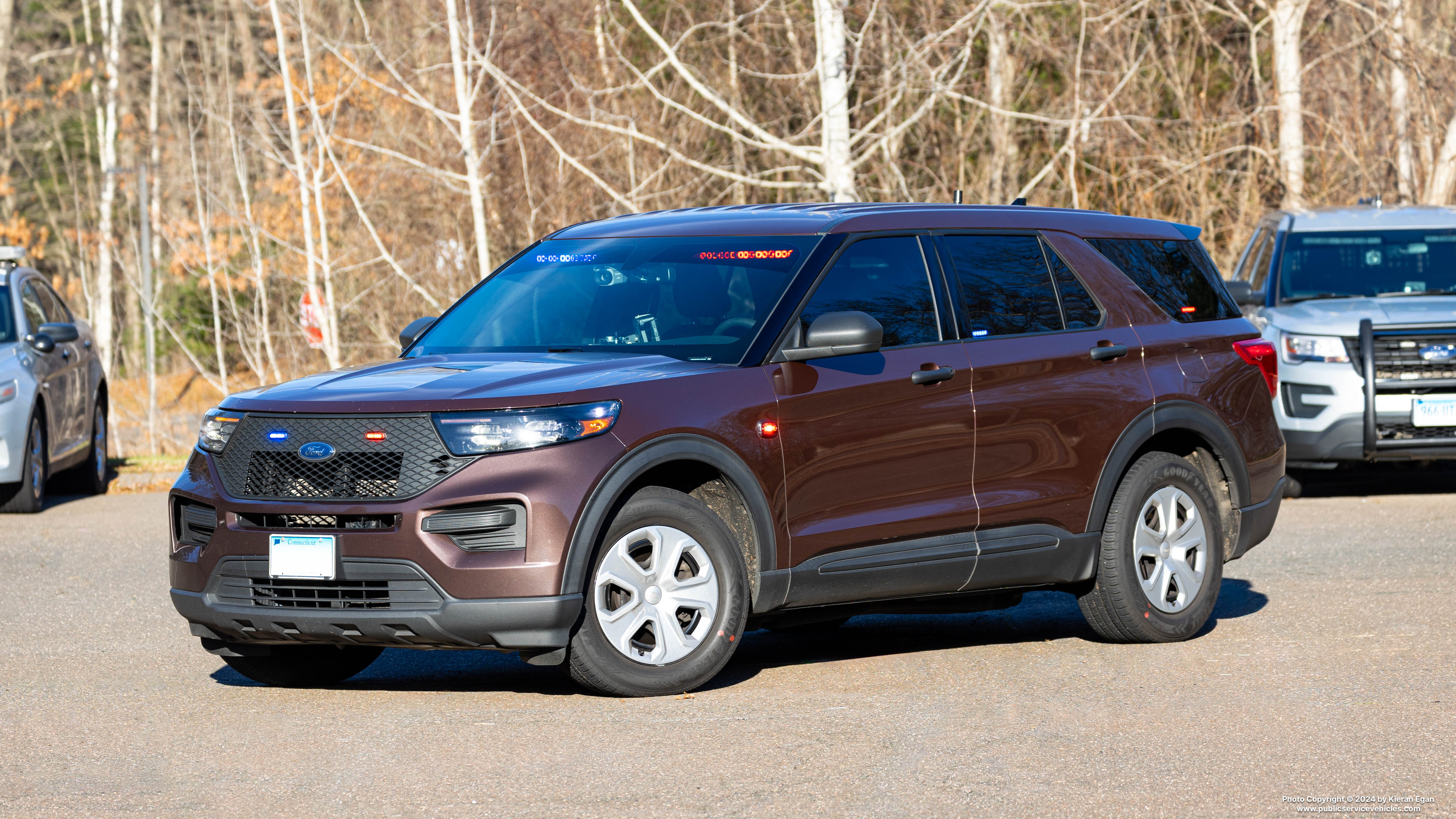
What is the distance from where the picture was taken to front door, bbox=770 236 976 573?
22.5 feet

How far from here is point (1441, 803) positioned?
5.22 m

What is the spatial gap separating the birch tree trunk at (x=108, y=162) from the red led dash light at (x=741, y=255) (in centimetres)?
3989

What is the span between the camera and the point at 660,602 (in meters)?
6.51

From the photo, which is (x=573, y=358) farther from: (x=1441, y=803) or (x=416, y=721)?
(x=1441, y=803)

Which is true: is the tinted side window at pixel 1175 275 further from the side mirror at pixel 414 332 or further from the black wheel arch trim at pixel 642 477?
the side mirror at pixel 414 332

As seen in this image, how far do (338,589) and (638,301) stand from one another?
1.74 metres

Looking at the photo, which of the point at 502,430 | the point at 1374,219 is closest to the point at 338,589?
the point at 502,430

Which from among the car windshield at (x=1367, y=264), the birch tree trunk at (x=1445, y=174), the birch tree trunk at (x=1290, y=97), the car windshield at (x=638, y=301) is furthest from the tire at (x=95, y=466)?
the birch tree trunk at (x=1445, y=174)

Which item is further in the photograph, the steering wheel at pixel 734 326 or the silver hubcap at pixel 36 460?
the silver hubcap at pixel 36 460

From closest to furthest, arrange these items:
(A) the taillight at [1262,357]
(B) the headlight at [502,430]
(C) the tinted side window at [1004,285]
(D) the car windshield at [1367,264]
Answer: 1. (B) the headlight at [502,430]
2. (C) the tinted side window at [1004,285]
3. (A) the taillight at [1262,357]
4. (D) the car windshield at [1367,264]

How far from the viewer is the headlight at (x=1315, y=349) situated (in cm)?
1318

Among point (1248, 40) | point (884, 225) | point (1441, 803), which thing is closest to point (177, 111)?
point (1248, 40)

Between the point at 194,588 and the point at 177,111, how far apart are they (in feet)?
132

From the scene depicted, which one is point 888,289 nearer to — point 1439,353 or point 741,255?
point 741,255
